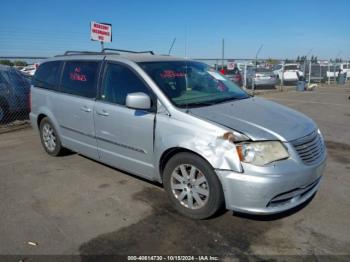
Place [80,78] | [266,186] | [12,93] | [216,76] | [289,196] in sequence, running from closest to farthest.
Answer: [266,186], [289,196], [216,76], [80,78], [12,93]

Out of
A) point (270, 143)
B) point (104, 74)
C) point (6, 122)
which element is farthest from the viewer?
point (6, 122)

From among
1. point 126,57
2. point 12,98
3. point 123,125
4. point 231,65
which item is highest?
point 231,65

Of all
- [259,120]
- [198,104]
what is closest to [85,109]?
[198,104]

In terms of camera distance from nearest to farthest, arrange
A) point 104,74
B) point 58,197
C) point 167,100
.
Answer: point 167,100
point 58,197
point 104,74

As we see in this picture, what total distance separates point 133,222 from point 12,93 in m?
6.56

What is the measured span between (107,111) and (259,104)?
1.94 m

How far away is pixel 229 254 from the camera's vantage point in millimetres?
3084

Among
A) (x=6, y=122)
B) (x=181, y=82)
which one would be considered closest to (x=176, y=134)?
(x=181, y=82)

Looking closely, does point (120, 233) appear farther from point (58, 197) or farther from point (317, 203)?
point (317, 203)

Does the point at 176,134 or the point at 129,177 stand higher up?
the point at 176,134

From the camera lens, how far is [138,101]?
3830 mm

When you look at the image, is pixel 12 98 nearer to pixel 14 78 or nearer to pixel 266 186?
pixel 14 78

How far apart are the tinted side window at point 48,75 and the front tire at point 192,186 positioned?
9.34ft

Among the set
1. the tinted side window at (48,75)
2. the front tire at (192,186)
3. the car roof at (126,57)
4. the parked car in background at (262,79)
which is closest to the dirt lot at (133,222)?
the front tire at (192,186)
